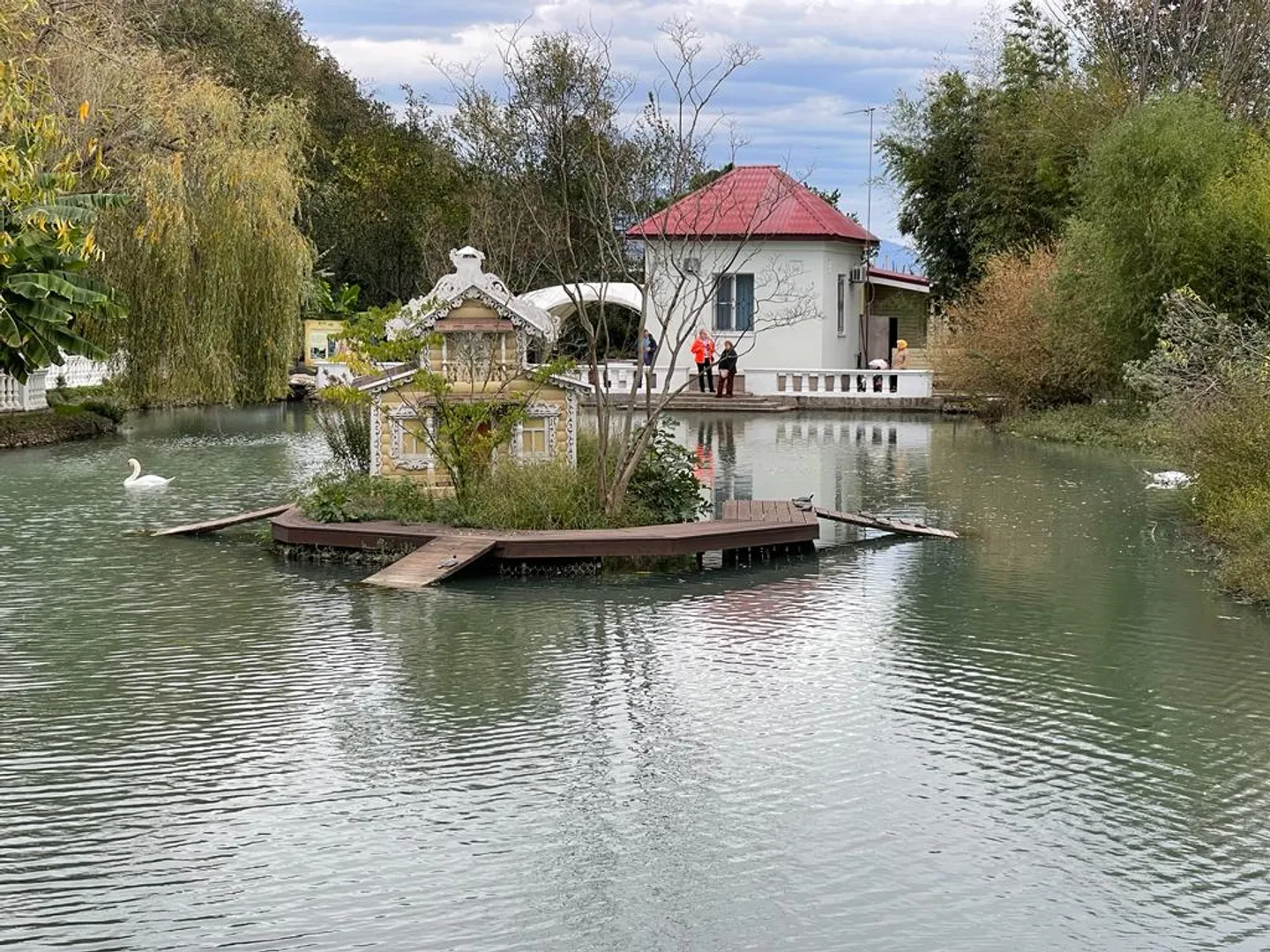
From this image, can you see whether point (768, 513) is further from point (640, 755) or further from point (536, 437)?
point (640, 755)

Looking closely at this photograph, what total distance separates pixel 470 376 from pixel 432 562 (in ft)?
10.5

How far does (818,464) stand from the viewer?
89.0 ft

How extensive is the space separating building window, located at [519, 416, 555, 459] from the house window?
84.6 ft

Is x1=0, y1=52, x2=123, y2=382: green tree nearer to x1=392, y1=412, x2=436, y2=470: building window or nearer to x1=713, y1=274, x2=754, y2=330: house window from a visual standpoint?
x1=392, y1=412, x2=436, y2=470: building window

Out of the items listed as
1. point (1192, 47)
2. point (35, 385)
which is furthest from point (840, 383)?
point (35, 385)

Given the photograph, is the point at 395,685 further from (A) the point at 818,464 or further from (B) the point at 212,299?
(B) the point at 212,299

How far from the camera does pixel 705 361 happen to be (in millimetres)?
40812

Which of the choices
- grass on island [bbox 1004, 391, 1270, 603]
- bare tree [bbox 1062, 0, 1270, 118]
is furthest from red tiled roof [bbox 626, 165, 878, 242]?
grass on island [bbox 1004, 391, 1270, 603]

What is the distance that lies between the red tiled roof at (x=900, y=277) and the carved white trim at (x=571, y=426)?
3019 cm

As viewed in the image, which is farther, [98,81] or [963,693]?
[98,81]

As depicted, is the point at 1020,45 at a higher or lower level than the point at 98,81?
higher

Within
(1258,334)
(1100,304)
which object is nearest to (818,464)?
(1100,304)

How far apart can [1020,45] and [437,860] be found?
42097 mm

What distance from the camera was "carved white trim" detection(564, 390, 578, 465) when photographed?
725 inches
